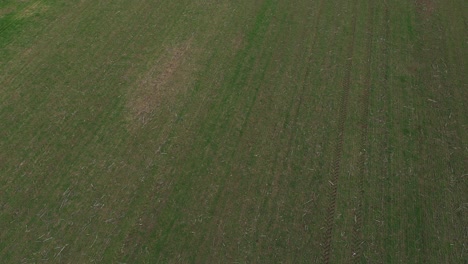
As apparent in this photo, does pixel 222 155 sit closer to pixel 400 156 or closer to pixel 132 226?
pixel 132 226

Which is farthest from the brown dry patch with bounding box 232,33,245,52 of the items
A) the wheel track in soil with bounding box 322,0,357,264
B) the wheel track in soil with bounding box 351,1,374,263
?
the wheel track in soil with bounding box 351,1,374,263

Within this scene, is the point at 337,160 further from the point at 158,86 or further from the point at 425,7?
the point at 425,7

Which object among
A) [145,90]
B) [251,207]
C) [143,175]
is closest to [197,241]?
→ [251,207]

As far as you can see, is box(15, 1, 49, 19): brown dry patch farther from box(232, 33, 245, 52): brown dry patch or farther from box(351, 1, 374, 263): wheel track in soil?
box(351, 1, 374, 263): wheel track in soil

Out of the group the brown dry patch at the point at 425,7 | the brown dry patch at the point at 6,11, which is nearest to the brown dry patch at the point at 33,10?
the brown dry patch at the point at 6,11

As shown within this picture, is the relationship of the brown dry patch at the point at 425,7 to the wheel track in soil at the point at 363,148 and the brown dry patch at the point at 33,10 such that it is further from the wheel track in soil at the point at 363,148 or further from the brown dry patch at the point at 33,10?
the brown dry patch at the point at 33,10

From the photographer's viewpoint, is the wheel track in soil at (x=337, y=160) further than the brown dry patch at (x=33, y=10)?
No
